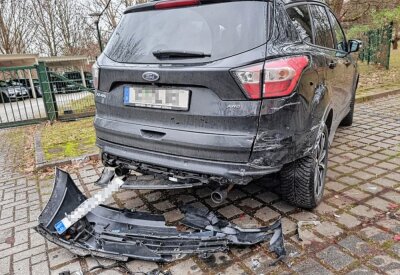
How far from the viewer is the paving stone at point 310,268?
2.14 meters

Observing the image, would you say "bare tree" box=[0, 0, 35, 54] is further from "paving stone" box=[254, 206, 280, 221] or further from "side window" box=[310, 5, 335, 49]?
"paving stone" box=[254, 206, 280, 221]

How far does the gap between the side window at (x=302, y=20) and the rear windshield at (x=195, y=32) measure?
0.49 metres

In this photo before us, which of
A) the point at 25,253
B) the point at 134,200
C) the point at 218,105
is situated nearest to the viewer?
the point at 218,105

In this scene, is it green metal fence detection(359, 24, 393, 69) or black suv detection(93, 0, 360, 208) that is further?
green metal fence detection(359, 24, 393, 69)

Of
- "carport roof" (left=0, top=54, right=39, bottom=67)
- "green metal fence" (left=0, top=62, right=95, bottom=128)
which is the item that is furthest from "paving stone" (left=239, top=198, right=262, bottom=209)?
"carport roof" (left=0, top=54, right=39, bottom=67)

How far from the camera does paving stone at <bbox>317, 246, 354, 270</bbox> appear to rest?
220 cm

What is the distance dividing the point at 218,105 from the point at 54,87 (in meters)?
6.95

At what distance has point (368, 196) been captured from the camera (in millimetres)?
3113

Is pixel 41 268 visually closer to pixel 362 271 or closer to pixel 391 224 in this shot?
pixel 362 271

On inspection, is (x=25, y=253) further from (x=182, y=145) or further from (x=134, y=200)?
(x=182, y=145)

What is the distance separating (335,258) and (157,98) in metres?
1.70

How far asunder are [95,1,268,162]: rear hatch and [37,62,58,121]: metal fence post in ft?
18.9

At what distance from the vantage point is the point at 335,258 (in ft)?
7.43

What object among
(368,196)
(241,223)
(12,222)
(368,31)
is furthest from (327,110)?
(368,31)
